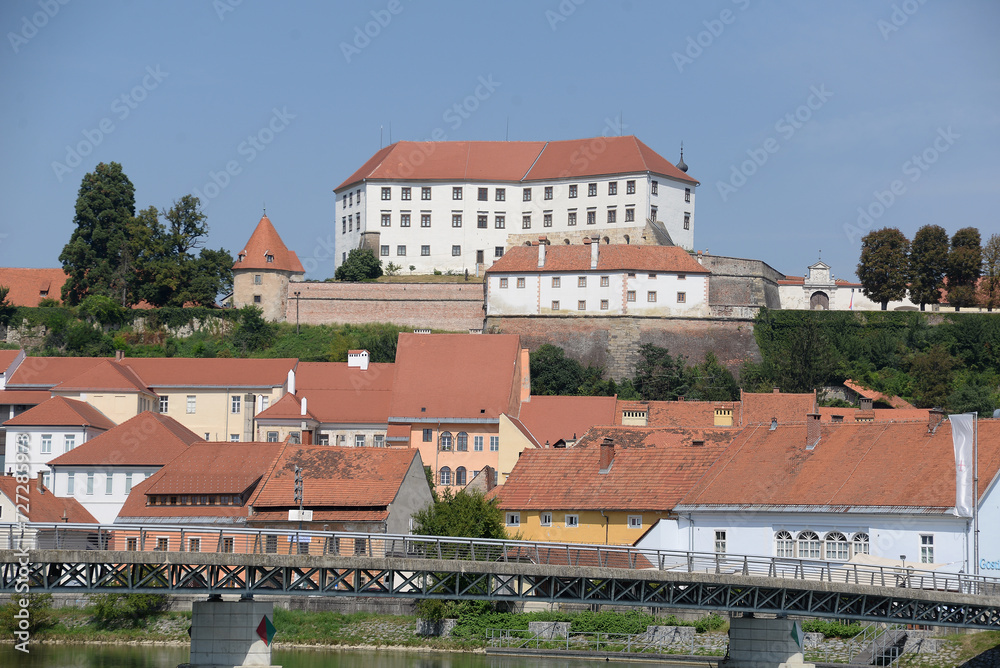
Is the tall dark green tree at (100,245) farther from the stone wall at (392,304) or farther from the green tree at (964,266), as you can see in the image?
the green tree at (964,266)

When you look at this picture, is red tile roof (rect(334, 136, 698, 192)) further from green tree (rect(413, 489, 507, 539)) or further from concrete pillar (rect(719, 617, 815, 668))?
concrete pillar (rect(719, 617, 815, 668))

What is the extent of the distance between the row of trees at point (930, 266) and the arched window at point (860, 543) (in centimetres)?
5026

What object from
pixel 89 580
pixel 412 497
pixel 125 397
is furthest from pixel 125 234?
pixel 89 580

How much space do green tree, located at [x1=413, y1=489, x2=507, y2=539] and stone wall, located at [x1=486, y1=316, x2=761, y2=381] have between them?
36622 millimetres

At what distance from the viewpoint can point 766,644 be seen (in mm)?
35156

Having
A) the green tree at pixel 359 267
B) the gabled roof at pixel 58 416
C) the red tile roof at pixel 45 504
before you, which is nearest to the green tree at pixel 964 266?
the green tree at pixel 359 267

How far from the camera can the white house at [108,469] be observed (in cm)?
6053

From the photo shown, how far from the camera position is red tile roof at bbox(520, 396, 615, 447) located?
221ft

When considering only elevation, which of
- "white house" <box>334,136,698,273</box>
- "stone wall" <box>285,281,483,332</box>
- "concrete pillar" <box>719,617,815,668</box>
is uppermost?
"white house" <box>334,136,698,273</box>

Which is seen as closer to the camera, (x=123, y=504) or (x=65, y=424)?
(x=123, y=504)

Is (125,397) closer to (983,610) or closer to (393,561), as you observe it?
(393,561)

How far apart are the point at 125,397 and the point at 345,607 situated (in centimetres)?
2519

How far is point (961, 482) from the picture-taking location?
136ft

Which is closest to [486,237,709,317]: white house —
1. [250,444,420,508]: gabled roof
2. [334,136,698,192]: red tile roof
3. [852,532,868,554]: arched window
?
[334,136,698,192]: red tile roof
